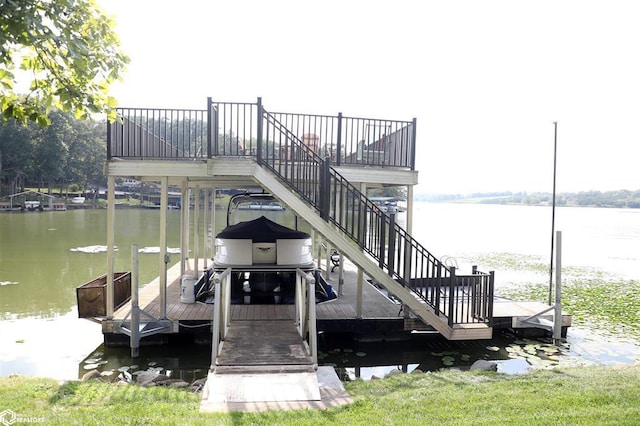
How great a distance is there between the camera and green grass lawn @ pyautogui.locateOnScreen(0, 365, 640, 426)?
416 cm

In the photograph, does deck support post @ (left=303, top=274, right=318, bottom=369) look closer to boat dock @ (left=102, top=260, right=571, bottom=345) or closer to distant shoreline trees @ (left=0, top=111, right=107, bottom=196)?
boat dock @ (left=102, top=260, right=571, bottom=345)

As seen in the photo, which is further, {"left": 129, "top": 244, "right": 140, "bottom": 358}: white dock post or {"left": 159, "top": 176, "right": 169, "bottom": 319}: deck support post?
{"left": 159, "top": 176, "right": 169, "bottom": 319}: deck support post

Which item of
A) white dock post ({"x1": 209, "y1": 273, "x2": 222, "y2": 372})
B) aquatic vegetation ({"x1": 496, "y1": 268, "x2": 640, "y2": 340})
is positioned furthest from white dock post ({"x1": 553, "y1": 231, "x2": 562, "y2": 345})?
white dock post ({"x1": 209, "y1": 273, "x2": 222, "y2": 372})

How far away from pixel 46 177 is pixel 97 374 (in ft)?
194

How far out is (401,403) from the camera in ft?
15.4

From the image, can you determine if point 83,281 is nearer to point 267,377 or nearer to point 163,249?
point 163,249

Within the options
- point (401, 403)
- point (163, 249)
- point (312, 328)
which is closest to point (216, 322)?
point (312, 328)

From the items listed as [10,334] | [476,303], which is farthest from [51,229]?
[476,303]

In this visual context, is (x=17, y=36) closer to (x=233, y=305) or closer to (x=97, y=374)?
(x=97, y=374)

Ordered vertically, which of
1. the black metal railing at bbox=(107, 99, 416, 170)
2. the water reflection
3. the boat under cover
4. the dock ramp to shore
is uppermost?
the black metal railing at bbox=(107, 99, 416, 170)

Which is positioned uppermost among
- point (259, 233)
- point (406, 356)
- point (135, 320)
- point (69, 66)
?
point (69, 66)

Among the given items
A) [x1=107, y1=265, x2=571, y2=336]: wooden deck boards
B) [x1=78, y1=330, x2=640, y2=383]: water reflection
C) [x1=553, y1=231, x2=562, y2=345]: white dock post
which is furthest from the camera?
[x1=553, y1=231, x2=562, y2=345]: white dock post

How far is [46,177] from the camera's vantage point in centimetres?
5684

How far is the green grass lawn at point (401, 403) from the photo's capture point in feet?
13.7
